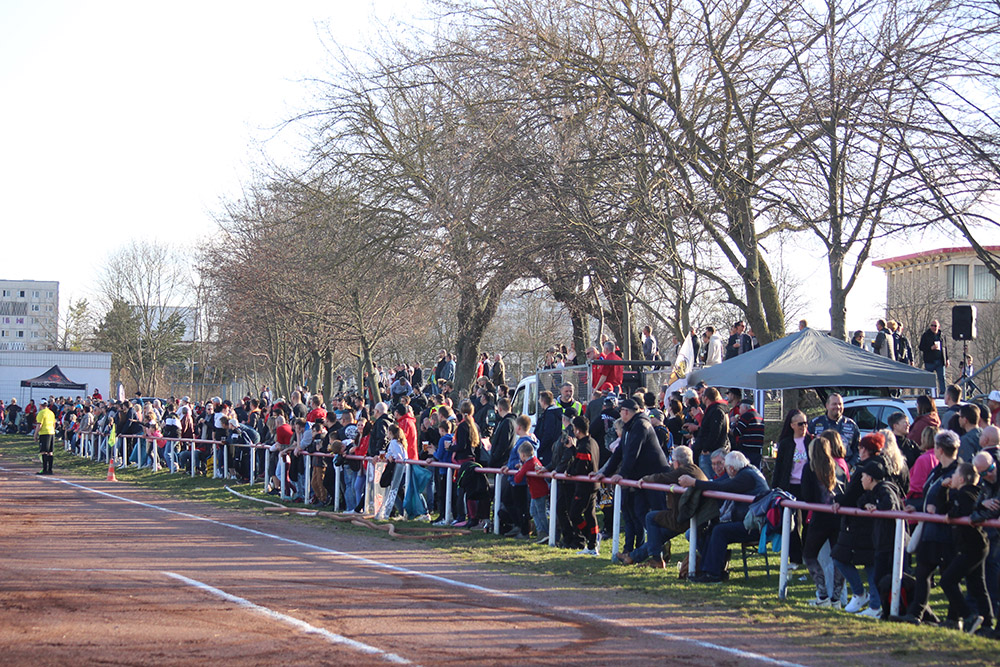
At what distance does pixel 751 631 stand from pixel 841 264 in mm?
13714

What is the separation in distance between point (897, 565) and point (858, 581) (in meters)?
0.59

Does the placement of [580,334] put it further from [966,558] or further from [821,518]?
[966,558]

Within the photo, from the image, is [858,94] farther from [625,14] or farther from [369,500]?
[369,500]

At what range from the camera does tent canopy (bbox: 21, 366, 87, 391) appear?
5612 cm

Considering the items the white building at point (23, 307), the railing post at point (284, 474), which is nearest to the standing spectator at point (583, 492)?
the railing post at point (284, 474)

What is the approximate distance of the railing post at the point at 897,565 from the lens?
8.74 meters

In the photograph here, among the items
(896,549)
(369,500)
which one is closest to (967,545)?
(896,549)

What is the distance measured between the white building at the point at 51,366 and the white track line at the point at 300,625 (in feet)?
169

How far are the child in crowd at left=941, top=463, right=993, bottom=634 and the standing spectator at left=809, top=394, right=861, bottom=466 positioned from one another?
276 centimetres

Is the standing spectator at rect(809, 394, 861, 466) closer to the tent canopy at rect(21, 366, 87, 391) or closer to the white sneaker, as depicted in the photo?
the white sneaker

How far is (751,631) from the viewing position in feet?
28.0

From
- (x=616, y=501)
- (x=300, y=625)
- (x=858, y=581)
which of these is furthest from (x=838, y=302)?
(x=300, y=625)

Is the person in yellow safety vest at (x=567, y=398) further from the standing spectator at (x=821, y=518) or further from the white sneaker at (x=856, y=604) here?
the white sneaker at (x=856, y=604)

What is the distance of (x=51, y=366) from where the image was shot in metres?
62.9
